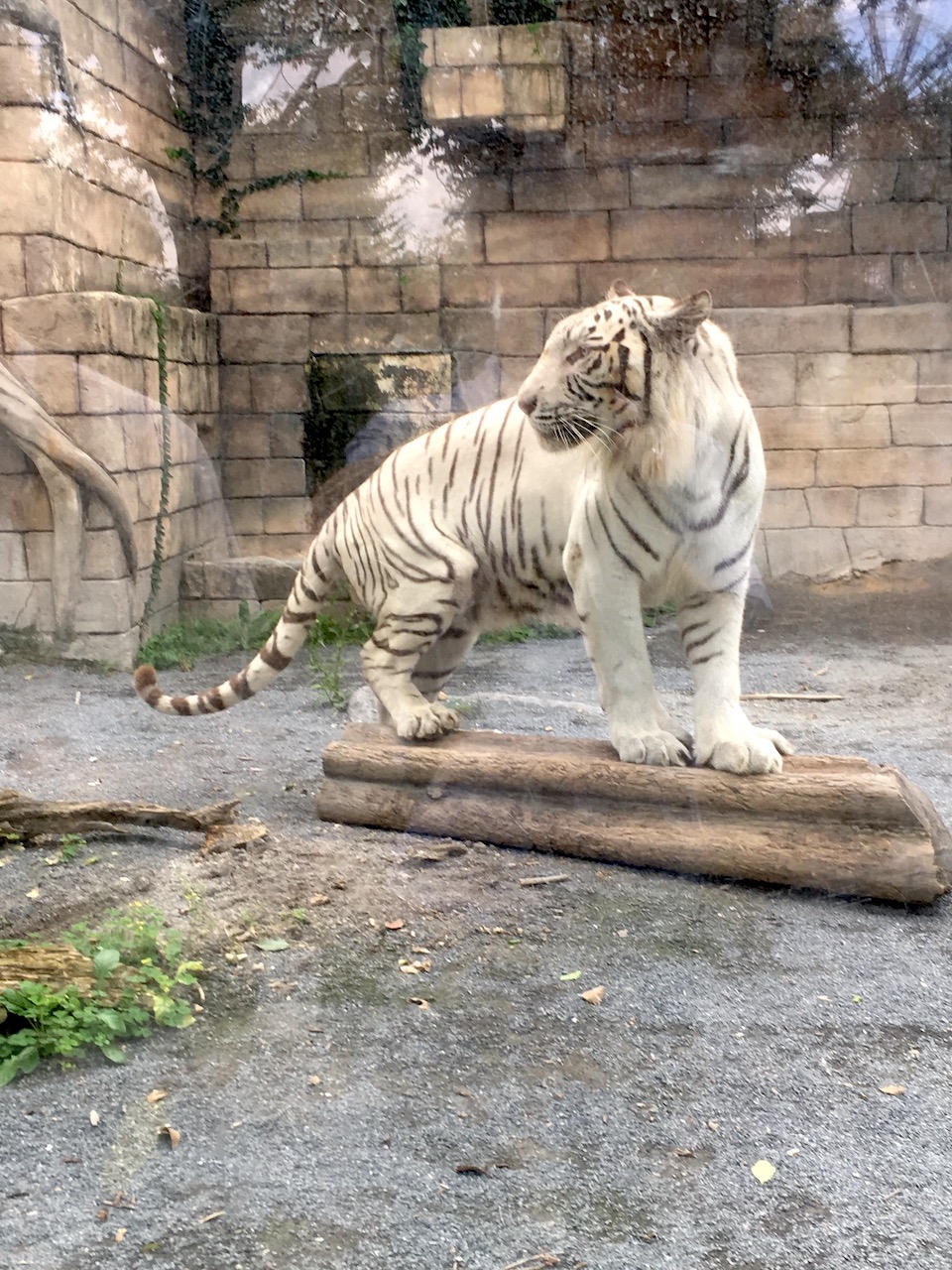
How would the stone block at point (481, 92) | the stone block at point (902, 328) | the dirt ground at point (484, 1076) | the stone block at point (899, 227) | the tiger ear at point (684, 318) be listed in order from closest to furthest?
the dirt ground at point (484, 1076) → the tiger ear at point (684, 318) → the stone block at point (481, 92) → the stone block at point (899, 227) → the stone block at point (902, 328)

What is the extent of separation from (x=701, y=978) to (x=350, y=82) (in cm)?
217

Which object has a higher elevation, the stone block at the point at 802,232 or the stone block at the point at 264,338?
the stone block at the point at 802,232

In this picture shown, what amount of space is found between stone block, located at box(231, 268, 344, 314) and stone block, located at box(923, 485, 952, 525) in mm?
2001

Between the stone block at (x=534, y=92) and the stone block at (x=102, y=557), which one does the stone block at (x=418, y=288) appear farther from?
the stone block at (x=102, y=557)

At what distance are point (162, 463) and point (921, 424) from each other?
244 cm

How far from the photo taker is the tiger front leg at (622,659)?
205cm

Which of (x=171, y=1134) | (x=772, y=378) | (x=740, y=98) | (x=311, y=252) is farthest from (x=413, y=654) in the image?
(x=740, y=98)

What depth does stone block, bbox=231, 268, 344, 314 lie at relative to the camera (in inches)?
110

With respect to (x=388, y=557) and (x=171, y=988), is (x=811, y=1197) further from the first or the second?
(x=388, y=557)

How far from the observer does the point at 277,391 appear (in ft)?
8.77

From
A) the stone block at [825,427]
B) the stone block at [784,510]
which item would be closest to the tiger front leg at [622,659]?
the stone block at [784,510]

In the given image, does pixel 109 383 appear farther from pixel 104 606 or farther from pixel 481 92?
pixel 481 92

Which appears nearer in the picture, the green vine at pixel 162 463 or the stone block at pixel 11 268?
the green vine at pixel 162 463

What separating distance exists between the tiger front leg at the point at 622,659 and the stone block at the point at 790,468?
91 centimetres
